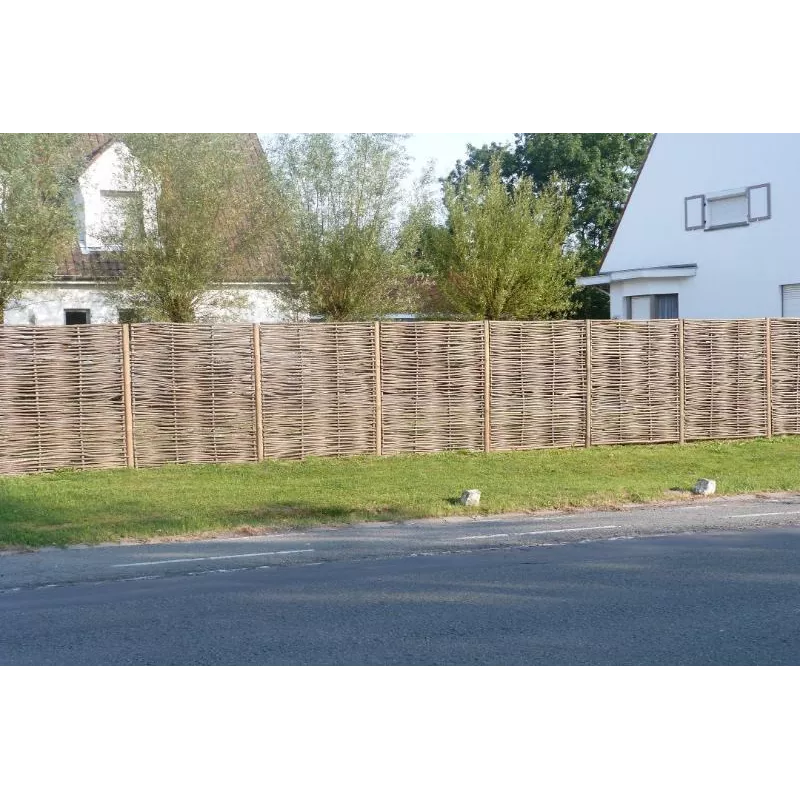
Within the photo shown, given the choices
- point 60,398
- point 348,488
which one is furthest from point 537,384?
point 60,398

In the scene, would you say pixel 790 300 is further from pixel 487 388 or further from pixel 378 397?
pixel 378 397

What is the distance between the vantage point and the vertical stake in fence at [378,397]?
17.1 metres

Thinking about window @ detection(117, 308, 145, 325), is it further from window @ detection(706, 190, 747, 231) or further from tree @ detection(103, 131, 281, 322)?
window @ detection(706, 190, 747, 231)

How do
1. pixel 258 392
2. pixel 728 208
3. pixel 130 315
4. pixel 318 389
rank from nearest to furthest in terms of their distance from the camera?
pixel 258 392, pixel 318 389, pixel 130 315, pixel 728 208

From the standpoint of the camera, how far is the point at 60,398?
15.9 metres

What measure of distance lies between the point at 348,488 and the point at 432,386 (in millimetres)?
A: 3561

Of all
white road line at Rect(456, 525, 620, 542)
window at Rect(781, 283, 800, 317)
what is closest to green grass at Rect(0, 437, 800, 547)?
white road line at Rect(456, 525, 620, 542)

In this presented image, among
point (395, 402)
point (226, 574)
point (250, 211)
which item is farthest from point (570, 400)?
point (226, 574)

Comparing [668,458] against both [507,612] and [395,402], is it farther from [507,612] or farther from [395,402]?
[507,612]

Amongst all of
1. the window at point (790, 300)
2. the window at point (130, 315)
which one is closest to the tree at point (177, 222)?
the window at point (130, 315)

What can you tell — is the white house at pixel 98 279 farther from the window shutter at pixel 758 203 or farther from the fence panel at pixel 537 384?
the window shutter at pixel 758 203

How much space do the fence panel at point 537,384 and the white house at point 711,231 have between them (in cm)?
972

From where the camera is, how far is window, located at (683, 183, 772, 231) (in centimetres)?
2606

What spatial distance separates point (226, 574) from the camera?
9.45 meters
